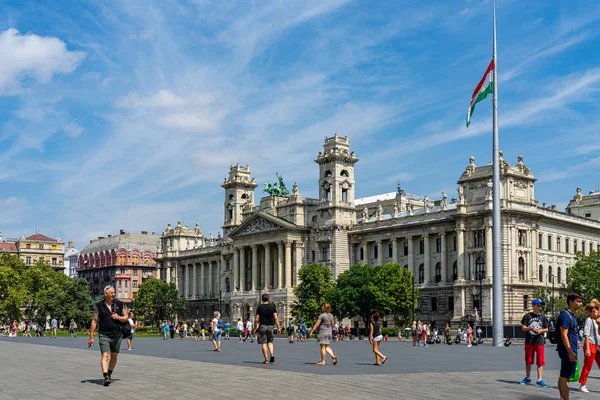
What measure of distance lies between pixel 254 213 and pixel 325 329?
99.7 metres

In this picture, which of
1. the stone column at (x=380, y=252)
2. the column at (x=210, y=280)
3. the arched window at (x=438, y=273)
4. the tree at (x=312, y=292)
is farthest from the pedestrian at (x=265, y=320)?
the column at (x=210, y=280)

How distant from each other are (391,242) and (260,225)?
24.9m

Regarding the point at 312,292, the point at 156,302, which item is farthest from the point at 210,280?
the point at 312,292

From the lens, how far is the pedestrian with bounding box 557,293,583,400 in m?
16.5

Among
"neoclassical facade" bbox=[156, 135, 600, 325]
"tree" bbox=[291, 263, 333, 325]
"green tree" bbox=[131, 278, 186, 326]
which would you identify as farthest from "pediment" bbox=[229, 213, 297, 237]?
"green tree" bbox=[131, 278, 186, 326]

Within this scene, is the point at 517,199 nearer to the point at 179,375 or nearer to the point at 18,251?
the point at 179,375

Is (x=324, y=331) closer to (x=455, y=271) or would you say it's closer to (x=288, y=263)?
(x=455, y=271)

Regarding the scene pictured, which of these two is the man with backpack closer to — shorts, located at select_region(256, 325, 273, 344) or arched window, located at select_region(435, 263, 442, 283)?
shorts, located at select_region(256, 325, 273, 344)

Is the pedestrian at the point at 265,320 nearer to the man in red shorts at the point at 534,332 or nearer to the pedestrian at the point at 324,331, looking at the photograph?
the pedestrian at the point at 324,331

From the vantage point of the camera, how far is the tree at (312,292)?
10400 centimetres

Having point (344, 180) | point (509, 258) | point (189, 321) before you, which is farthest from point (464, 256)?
point (189, 321)

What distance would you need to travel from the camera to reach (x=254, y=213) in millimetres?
128875

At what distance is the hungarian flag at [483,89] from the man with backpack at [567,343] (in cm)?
3359

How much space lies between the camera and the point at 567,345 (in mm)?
16906
